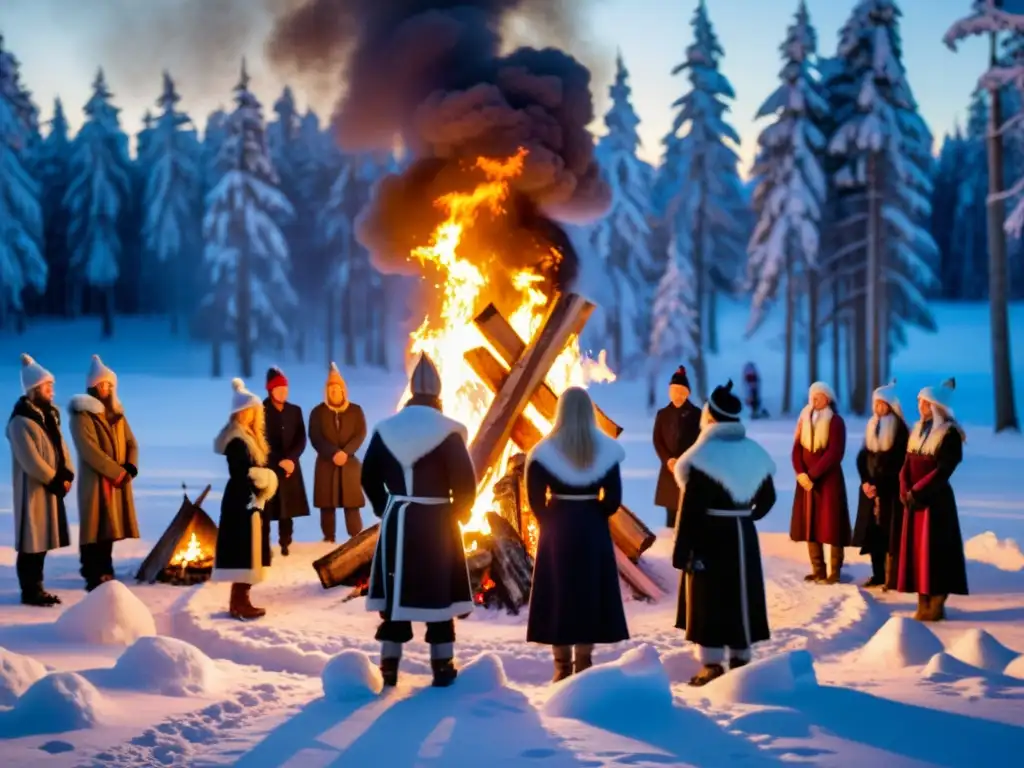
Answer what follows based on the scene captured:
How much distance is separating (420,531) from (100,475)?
175 inches

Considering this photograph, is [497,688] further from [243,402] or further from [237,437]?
[243,402]

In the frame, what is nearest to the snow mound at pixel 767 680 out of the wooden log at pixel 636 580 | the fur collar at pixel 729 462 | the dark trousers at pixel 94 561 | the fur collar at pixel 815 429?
the fur collar at pixel 729 462

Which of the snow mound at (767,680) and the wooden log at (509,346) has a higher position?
the wooden log at (509,346)

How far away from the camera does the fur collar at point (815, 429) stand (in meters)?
9.43

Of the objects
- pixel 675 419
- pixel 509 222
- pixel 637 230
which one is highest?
pixel 637 230

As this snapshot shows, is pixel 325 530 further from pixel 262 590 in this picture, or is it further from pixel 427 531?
pixel 427 531

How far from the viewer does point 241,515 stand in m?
8.26

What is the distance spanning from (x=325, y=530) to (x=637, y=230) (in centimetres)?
3346

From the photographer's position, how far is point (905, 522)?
8.55m

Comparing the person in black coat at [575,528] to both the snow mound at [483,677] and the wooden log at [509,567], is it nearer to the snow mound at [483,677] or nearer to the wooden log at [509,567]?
the snow mound at [483,677]

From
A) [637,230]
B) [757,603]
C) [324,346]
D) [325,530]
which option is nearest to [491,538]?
[757,603]

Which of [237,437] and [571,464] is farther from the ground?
[237,437]

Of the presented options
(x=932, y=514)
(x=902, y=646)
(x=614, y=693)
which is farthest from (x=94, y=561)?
(x=932, y=514)

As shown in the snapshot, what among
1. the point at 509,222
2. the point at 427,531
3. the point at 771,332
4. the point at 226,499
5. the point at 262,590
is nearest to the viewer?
the point at 427,531
